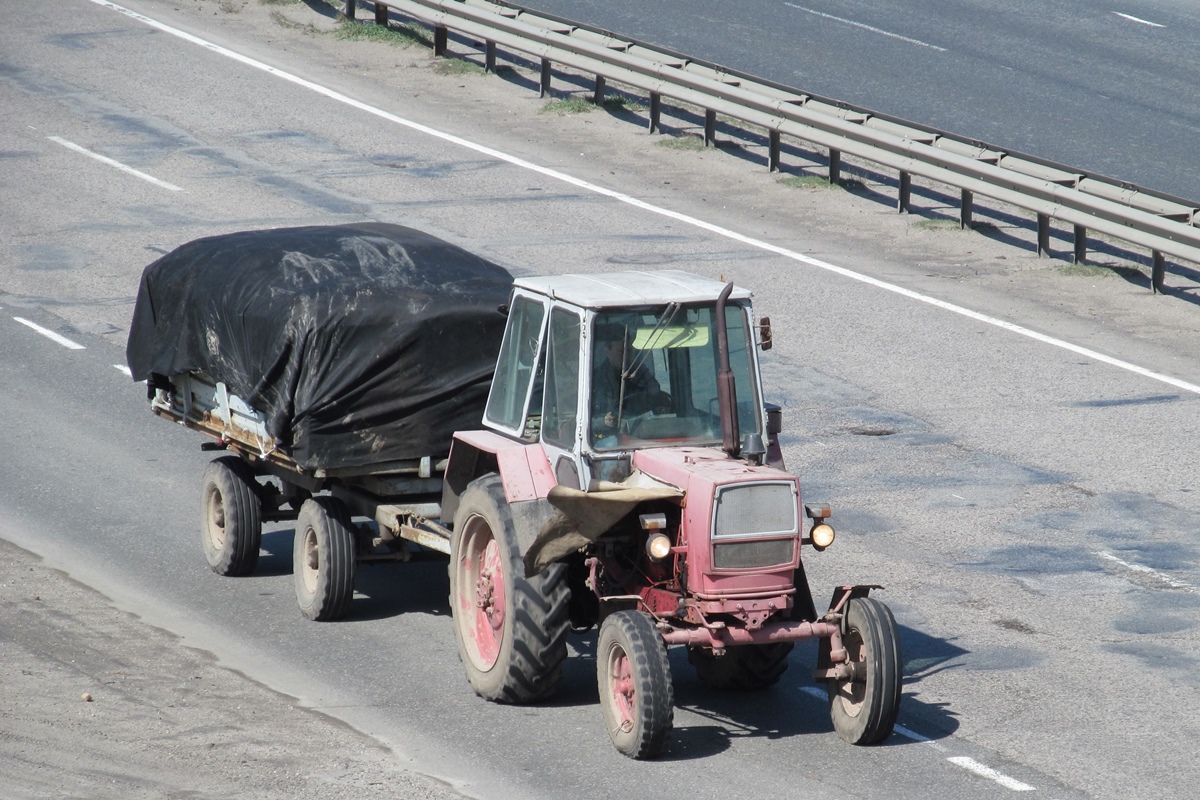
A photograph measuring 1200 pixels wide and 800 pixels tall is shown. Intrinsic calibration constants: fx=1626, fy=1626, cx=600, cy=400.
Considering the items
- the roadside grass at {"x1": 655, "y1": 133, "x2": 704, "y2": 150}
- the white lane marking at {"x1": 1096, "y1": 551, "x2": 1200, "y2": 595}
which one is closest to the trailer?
the white lane marking at {"x1": 1096, "y1": 551, "x2": 1200, "y2": 595}

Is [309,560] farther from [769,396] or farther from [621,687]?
[769,396]

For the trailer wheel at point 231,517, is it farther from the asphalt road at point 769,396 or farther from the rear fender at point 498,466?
the rear fender at point 498,466

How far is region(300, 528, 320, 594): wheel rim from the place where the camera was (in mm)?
10789

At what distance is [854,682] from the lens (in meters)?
8.56

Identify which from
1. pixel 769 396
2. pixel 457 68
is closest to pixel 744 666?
pixel 769 396

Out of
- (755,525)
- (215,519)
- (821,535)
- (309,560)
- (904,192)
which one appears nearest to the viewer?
(755,525)

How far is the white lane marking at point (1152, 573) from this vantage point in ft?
36.9

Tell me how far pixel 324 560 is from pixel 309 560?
0.36 metres

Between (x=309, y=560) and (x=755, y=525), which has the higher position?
(x=755, y=525)

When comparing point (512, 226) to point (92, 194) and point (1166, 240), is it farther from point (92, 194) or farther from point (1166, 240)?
point (1166, 240)

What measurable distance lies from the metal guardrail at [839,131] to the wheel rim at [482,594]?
11.3 metres

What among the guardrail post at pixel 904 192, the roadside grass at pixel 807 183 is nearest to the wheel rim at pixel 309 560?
the guardrail post at pixel 904 192

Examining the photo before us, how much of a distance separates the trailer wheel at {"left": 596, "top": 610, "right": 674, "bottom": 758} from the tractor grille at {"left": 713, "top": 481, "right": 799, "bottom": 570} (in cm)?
54

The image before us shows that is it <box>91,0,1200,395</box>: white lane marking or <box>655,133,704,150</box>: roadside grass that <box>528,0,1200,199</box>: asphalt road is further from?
<box>91,0,1200,395</box>: white lane marking
